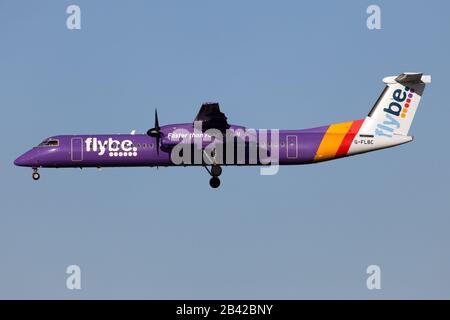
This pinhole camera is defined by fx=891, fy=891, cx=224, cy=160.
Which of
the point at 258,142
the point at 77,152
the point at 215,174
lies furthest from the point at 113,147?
the point at 258,142

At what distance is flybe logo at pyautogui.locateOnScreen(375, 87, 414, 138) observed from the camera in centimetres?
3803

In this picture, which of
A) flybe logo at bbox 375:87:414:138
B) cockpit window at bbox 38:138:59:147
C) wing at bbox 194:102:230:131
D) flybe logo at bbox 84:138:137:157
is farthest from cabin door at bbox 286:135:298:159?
cockpit window at bbox 38:138:59:147

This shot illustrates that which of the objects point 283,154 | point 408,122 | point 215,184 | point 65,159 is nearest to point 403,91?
point 408,122

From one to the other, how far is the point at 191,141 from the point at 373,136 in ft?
25.4

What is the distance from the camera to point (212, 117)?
3650 cm

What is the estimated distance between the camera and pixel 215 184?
38250 millimetres

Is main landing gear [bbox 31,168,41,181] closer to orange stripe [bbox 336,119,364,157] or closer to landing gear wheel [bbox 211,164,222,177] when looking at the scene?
landing gear wheel [bbox 211,164,222,177]

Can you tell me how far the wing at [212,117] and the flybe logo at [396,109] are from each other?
21.8 ft
